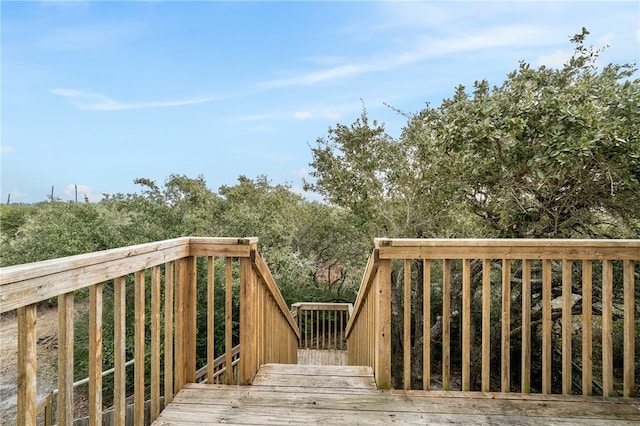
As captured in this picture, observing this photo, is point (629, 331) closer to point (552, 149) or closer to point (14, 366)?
point (552, 149)

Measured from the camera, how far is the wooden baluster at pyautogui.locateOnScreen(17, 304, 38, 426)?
39.5 inches

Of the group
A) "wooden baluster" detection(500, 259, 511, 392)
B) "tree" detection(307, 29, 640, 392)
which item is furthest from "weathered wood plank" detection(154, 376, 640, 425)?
"tree" detection(307, 29, 640, 392)

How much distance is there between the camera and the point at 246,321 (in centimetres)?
214

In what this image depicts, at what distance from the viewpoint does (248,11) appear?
6.65 meters

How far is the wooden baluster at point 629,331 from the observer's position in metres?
1.98

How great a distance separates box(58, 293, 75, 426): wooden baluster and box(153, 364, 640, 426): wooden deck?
0.65 metres

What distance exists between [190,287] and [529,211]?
3.28m

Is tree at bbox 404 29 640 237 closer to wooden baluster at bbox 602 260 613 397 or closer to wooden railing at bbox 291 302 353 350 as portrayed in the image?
wooden baluster at bbox 602 260 613 397

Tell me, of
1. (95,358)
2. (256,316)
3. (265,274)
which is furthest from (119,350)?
(265,274)

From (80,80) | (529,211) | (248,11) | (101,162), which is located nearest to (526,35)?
(529,211)

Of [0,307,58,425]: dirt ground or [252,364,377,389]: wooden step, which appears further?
[0,307,58,425]: dirt ground

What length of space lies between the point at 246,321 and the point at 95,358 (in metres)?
0.94

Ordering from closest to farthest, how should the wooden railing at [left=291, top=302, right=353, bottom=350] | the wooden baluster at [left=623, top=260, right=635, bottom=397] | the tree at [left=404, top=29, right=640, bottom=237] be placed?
the wooden baluster at [left=623, top=260, right=635, bottom=397] < the tree at [left=404, top=29, right=640, bottom=237] < the wooden railing at [left=291, top=302, right=353, bottom=350]

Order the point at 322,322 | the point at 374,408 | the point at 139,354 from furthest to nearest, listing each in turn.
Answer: the point at 322,322 → the point at 374,408 → the point at 139,354
